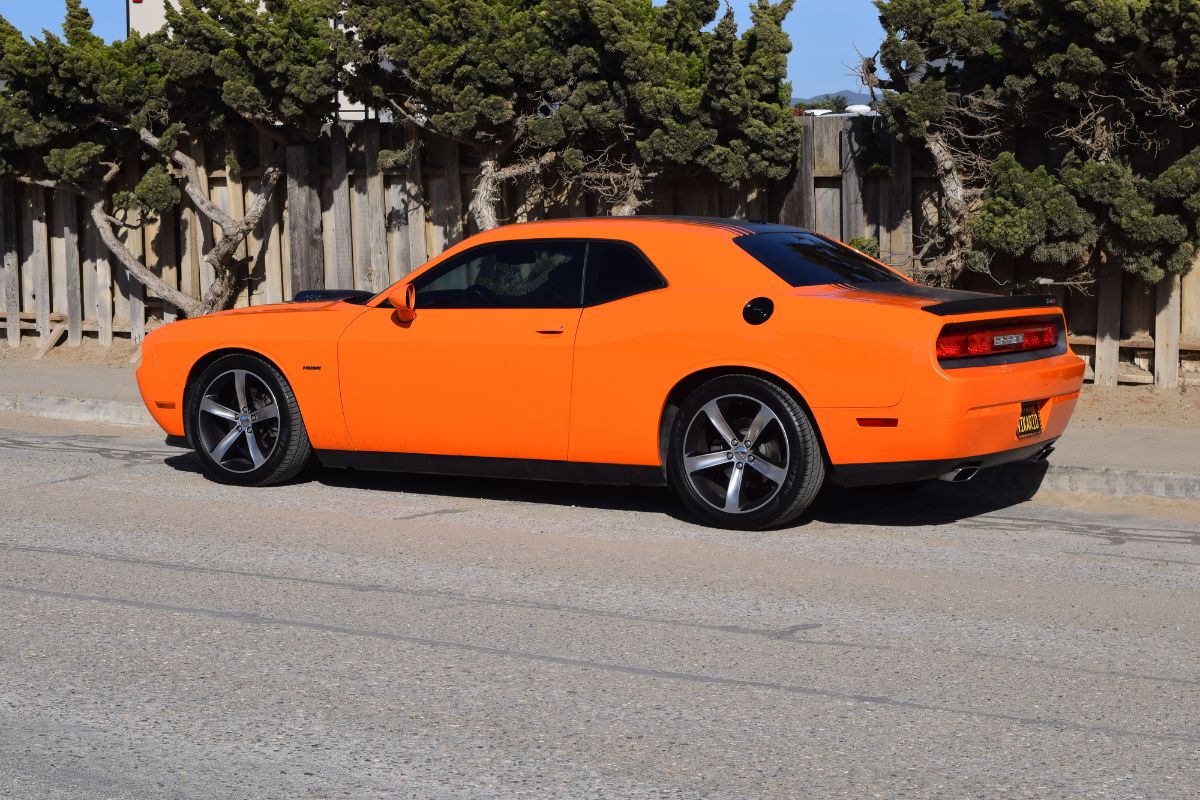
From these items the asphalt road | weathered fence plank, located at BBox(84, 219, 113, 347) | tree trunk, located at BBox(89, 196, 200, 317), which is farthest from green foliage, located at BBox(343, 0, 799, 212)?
the asphalt road

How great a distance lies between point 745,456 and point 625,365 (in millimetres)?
783

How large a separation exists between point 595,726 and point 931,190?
803 centimetres

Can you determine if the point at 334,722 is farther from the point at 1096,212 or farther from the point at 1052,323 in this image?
the point at 1096,212

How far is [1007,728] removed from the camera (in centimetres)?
473

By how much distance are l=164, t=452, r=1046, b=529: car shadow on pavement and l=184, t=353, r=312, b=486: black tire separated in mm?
399

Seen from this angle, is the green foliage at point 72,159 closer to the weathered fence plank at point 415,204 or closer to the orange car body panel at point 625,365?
the weathered fence plank at point 415,204

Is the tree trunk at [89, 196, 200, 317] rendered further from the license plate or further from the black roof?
the license plate

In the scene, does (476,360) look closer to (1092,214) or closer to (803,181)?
(803,181)

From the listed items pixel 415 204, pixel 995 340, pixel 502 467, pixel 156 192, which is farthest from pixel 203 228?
pixel 995 340

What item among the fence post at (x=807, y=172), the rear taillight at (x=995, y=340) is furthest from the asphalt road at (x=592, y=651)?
the fence post at (x=807, y=172)

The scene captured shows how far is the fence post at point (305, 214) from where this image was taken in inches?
567

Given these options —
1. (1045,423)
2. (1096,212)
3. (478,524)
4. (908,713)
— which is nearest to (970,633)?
(908,713)

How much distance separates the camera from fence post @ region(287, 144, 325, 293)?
47.3ft

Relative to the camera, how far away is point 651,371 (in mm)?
7914
